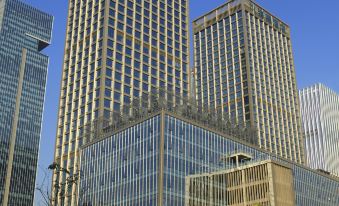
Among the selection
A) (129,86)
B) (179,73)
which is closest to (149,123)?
(129,86)

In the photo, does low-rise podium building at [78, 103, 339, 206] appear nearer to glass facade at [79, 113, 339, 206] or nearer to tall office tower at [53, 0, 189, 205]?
glass facade at [79, 113, 339, 206]

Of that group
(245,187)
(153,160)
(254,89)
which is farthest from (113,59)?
(254,89)

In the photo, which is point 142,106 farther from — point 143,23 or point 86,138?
point 143,23

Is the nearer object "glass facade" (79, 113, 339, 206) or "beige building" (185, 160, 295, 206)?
"glass facade" (79, 113, 339, 206)

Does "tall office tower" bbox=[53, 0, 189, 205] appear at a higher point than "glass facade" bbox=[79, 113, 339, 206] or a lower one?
higher

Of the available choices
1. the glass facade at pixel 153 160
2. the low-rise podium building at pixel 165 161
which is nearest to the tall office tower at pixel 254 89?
the glass facade at pixel 153 160

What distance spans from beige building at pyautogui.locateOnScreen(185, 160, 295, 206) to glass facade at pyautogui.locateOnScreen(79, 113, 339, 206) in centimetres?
235

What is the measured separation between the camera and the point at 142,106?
114m

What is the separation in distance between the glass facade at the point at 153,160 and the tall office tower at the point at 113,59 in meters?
23.2

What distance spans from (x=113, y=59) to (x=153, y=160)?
5478 cm

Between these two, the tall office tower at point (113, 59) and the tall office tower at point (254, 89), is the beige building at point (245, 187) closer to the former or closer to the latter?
the tall office tower at point (113, 59)

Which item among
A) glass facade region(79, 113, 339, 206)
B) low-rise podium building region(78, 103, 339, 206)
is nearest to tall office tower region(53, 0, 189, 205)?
low-rise podium building region(78, 103, 339, 206)

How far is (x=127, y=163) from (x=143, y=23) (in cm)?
6576

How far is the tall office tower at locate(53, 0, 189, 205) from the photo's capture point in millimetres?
142250
